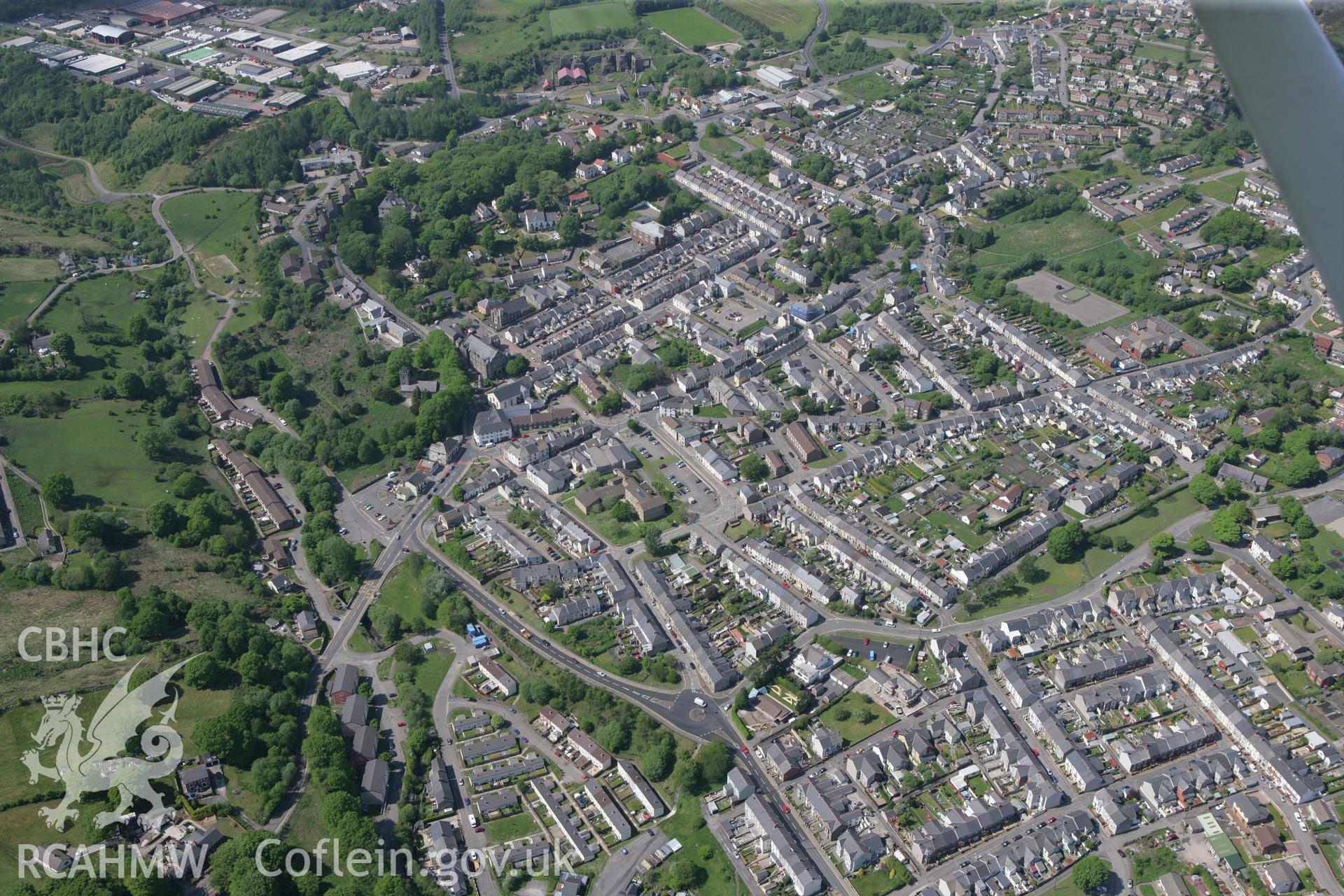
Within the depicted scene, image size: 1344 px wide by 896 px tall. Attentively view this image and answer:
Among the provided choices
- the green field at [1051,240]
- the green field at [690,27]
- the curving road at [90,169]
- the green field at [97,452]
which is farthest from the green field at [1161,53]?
the curving road at [90,169]

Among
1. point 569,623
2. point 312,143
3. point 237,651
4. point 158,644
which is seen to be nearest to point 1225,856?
point 569,623

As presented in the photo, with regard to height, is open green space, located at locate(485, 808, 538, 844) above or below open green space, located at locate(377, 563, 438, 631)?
below

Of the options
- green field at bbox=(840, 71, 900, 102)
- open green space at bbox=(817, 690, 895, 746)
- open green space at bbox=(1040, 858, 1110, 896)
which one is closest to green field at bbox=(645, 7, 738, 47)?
green field at bbox=(840, 71, 900, 102)

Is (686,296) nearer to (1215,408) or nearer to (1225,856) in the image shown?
(1215,408)

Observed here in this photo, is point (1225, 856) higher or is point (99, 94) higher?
point (99, 94)

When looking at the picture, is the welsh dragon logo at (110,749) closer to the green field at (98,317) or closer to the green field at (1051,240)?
the green field at (98,317)

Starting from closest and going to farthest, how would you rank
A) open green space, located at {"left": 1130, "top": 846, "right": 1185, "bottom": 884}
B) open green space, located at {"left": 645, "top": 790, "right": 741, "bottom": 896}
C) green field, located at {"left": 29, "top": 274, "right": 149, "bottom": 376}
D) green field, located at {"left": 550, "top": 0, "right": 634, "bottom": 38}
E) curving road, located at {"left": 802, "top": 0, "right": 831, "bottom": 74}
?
1. open green space, located at {"left": 1130, "top": 846, "right": 1185, "bottom": 884}
2. open green space, located at {"left": 645, "top": 790, "right": 741, "bottom": 896}
3. green field, located at {"left": 29, "top": 274, "right": 149, "bottom": 376}
4. curving road, located at {"left": 802, "top": 0, "right": 831, "bottom": 74}
5. green field, located at {"left": 550, "top": 0, "right": 634, "bottom": 38}

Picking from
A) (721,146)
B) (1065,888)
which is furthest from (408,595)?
(721,146)

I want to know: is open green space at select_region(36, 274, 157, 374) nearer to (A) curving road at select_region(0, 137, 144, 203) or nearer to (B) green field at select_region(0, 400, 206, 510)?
(B) green field at select_region(0, 400, 206, 510)
